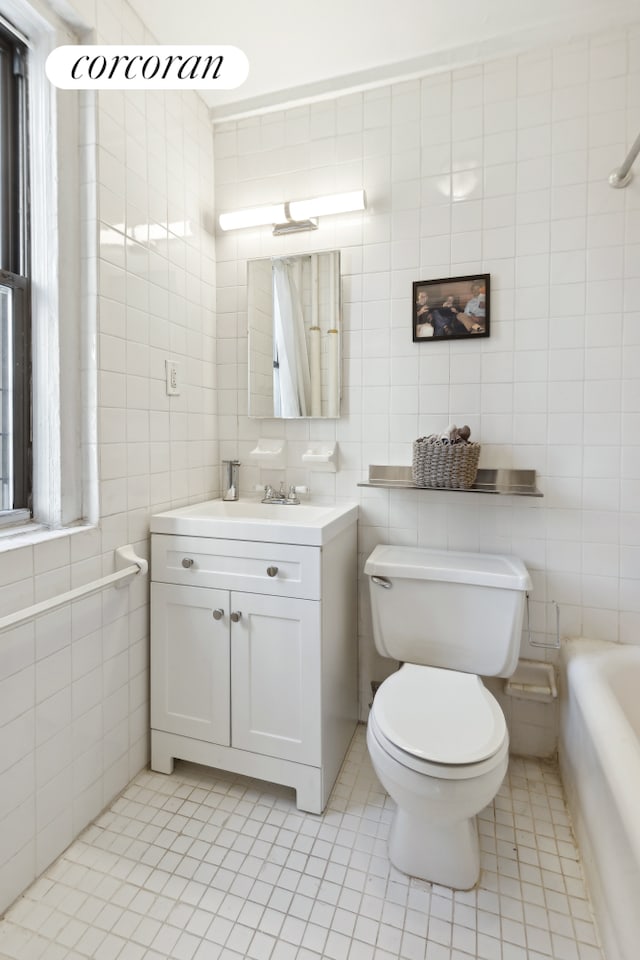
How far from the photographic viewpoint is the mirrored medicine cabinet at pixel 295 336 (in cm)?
182

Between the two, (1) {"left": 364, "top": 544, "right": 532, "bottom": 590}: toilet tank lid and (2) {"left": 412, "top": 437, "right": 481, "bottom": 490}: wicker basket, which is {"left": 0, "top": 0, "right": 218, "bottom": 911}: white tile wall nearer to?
(1) {"left": 364, "top": 544, "right": 532, "bottom": 590}: toilet tank lid

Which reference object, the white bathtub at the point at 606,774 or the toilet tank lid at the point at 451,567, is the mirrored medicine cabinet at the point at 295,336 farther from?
the white bathtub at the point at 606,774

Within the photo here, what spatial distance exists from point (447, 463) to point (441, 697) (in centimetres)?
71

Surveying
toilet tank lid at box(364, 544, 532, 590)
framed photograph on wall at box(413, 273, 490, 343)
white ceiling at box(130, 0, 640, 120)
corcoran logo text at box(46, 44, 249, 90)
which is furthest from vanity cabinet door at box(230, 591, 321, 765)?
white ceiling at box(130, 0, 640, 120)

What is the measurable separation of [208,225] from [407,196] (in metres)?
0.81

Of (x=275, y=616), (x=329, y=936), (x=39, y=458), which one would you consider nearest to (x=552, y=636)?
(x=275, y=616)

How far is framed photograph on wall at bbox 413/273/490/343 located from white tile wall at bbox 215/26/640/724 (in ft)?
0.13

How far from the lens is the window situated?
4.09 feet

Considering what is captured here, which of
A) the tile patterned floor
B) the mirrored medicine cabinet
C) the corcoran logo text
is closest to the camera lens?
the tile patterned floor

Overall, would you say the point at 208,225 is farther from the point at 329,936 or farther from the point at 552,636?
the point at 329,936

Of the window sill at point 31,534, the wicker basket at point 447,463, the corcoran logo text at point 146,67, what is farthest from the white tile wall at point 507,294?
the window sill at point 31,534

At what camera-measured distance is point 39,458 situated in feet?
4.34

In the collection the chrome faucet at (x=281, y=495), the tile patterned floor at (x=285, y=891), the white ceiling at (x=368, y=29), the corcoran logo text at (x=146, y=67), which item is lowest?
the tile patterned floor at (x=285, y=891)

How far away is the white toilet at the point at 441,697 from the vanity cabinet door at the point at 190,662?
513 mm
